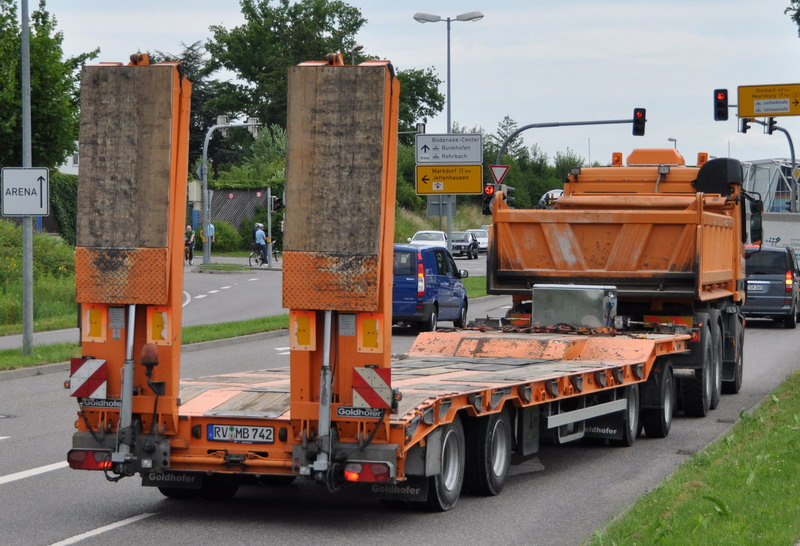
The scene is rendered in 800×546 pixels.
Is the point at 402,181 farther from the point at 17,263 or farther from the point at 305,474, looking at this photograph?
the point at 305,474

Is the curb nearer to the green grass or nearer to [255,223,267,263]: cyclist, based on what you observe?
the green grass

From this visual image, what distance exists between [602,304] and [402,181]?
70.0m

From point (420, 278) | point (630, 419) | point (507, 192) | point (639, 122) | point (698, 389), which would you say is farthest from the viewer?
point (639, 122)

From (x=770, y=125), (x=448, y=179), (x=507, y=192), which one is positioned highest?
(x=770, y=125)

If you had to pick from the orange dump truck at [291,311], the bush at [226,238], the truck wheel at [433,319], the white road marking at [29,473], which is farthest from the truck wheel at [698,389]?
the bush at [226,238]

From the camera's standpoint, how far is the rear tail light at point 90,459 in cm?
862

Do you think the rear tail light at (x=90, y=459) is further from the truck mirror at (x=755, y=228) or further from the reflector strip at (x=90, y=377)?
the truck mirror at (x=755, y=228)

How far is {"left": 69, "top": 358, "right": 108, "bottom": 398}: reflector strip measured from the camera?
8594mm

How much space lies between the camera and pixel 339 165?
8406 mm

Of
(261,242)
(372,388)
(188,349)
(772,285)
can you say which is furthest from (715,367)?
(261,242)

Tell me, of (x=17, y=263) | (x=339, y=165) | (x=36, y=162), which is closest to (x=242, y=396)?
(x=339, y=165)

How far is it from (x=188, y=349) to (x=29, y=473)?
1257 cm

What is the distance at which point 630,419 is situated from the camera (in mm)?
13109

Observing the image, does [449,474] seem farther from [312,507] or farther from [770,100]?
[770,100]
